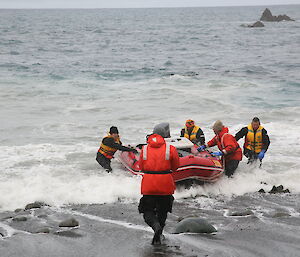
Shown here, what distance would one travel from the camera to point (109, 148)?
1102 centimetres

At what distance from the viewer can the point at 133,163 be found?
35.1ft

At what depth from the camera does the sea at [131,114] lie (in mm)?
9500

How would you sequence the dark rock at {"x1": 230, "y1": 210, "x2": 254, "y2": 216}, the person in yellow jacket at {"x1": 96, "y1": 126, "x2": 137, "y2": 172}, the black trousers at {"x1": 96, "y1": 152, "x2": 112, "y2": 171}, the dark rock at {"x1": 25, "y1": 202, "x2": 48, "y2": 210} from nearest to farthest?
1. the dark rock at {"x1": 230, "y1": 210, "x2": 254, "y2": 216}
2. the dark rock at {"x1": 25, "y1": 202, "x2": 48, "y2": 210}
3. the person in yellow jacket at {"x1": 96, "y1": 126, "x2": 137, "y2": 172}
4. the black trousers at {"x1": 96, "y1": 152, "x2": 112, "y2": 171}

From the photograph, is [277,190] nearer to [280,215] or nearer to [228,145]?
[228,145]

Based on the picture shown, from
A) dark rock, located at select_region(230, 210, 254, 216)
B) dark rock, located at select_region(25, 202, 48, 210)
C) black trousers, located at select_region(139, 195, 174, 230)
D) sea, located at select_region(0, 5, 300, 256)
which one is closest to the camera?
black trousers, located at select_region(139, 195, 174, 230)

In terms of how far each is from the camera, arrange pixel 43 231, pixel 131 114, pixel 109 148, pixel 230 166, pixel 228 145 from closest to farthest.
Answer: pixel 43 231 < pixel 228 145 < pixel 230 166 < pixel 109 148 < pixel 131 114

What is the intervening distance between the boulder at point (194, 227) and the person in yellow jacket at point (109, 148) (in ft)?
13.0

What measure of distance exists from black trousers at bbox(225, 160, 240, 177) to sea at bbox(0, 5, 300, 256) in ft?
0.58

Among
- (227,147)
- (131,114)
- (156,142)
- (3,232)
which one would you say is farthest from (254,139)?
(131,114)

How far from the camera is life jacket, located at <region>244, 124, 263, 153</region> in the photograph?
10.5 metres

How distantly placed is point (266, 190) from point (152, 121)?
7901 mm

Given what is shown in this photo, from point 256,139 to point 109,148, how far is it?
10.3 feet

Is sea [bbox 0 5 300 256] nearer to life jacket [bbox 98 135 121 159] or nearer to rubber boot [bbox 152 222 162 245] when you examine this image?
life jacket [bbox 98 135 121 159]

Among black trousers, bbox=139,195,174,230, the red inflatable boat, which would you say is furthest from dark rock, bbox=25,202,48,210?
black trousers, bbox=139,195,174,230
